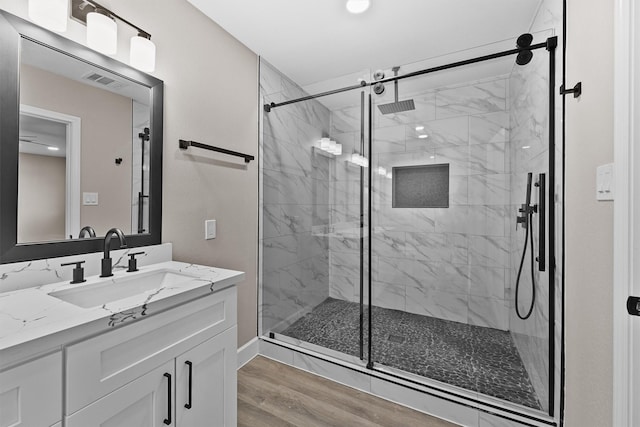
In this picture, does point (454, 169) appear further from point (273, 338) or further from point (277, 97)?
point (273, 338)

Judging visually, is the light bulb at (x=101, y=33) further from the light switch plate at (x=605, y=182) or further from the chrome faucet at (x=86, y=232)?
the light switch plate at (x=605, y=182)

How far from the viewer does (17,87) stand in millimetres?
1074

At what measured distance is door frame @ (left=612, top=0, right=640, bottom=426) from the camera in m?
0.84

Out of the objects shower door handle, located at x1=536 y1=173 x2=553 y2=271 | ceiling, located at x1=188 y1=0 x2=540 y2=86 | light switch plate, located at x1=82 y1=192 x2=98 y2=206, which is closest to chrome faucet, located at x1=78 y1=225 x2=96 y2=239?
light switch plate, located at x1=82 y1=192 x2=98 y2=206

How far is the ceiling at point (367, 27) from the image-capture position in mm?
1750

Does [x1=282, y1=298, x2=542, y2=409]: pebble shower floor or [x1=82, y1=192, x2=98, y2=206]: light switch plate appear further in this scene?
[x1=282, y1=298, x2=542, y2=409]: pebble shower floor

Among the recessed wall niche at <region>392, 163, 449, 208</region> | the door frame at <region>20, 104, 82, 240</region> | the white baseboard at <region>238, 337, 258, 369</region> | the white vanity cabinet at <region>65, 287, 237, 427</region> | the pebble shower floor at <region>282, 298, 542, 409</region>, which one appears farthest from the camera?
the white baseboard at <region>238, 337, 258, 369</region>

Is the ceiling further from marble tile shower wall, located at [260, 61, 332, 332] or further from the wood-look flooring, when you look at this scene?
the wood-look flooring

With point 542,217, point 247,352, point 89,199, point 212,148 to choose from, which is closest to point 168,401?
point 89,199

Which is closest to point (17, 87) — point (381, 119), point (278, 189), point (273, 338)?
point (278, 189)

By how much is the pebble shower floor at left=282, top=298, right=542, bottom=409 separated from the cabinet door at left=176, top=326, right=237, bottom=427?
983mm

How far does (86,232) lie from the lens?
4.19 feet

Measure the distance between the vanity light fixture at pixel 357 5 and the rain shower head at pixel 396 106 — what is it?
0.46 meters

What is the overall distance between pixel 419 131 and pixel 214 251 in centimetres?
170
